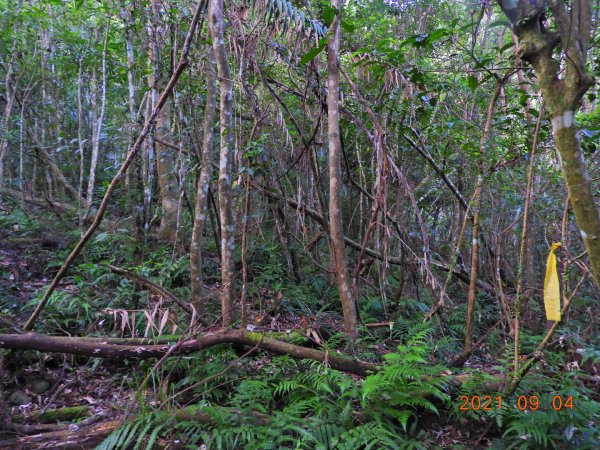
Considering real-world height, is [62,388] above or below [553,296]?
below

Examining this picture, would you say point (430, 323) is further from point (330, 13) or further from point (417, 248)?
point (330, 13)

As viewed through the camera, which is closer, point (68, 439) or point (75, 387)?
point (68, 439)

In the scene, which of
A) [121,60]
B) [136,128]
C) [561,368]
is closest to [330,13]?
[136,128]

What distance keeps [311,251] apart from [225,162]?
3376mm

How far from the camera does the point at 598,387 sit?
4184 millimetres

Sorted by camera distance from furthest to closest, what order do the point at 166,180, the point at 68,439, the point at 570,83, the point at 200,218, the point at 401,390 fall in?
the point at 166,180 < the point at 200,218 < the point at 401,390 < the point at 68,439 < the point at 570,83

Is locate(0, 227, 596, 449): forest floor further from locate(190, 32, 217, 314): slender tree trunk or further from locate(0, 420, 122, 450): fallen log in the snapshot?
locate(190, 32, 217, 314): slender tree trunk

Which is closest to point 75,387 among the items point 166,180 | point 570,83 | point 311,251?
point 166,180

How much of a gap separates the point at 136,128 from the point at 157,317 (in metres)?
2.97

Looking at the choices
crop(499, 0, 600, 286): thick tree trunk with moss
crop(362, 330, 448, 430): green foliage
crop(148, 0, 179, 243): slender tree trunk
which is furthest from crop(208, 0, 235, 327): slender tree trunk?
crop(499, 0, 600, 286): thick tree trunk with moss

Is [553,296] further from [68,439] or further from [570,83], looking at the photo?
[68,439]

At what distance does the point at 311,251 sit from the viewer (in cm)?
751

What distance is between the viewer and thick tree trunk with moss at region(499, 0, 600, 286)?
227 cm

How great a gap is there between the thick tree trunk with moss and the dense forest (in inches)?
0.4
